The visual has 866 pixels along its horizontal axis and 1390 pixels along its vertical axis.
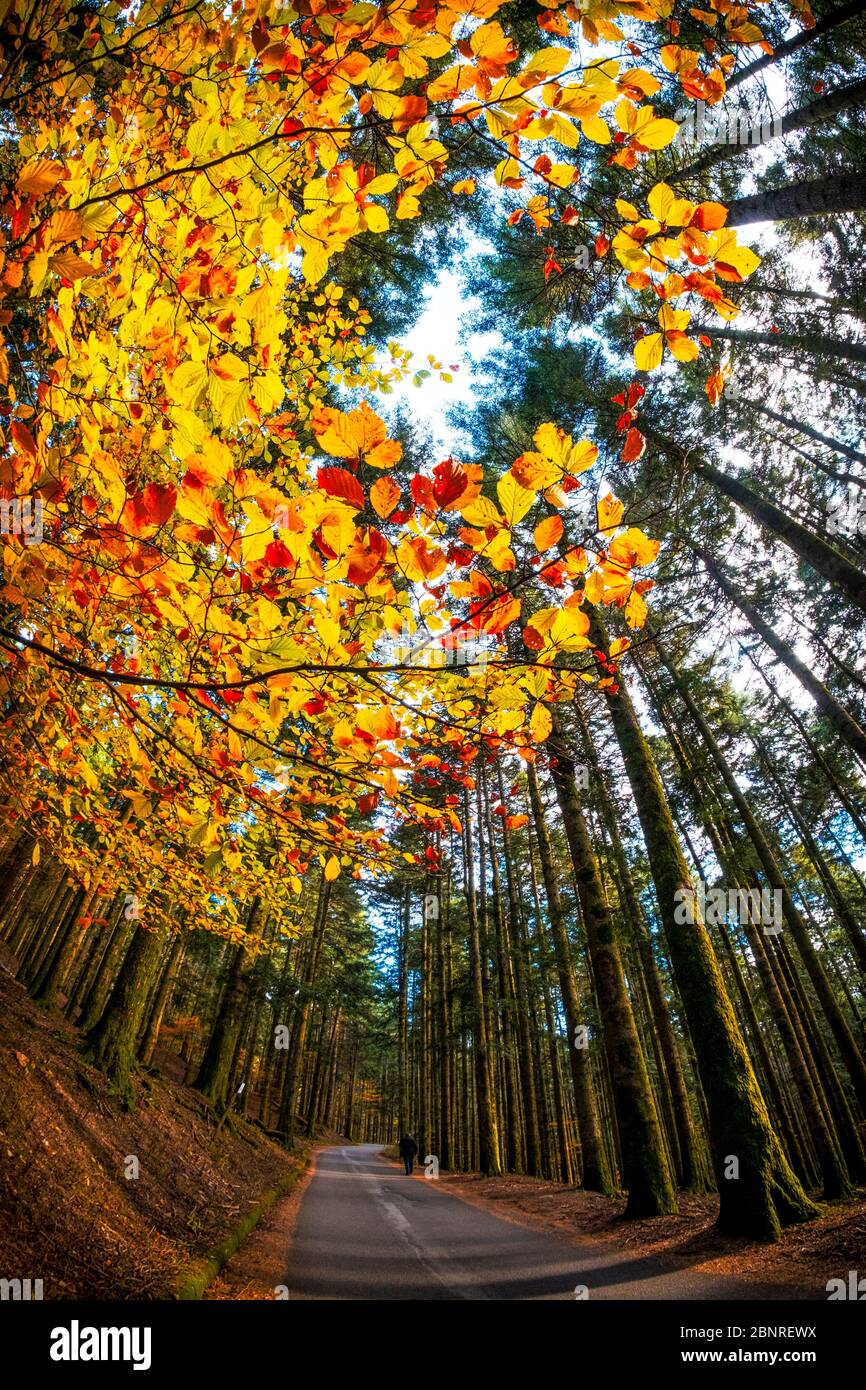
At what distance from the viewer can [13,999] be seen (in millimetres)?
6793

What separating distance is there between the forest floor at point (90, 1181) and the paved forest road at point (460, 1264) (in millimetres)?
911

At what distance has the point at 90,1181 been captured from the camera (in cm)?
402

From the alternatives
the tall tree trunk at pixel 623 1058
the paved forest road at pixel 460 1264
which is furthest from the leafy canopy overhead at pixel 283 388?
the paved forest road at pixel 460 1264

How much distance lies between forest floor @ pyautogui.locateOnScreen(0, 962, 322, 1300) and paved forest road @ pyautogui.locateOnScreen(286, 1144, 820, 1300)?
0.91m

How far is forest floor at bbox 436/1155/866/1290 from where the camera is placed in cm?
378

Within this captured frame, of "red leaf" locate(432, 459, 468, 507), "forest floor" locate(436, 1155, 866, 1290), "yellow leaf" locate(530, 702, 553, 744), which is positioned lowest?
"forest floor" locate(436, 1155, 866, 1290)

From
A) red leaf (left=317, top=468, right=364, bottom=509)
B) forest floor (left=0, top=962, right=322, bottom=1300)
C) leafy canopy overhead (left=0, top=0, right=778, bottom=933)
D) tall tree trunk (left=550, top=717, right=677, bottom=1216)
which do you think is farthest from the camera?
tall tree trunk (left=550, top=717, right=677, bottom=1216)

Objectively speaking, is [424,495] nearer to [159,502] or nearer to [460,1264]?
[159,502]

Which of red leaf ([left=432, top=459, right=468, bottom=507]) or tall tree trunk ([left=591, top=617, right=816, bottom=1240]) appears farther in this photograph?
tall tree trunk ([left=591, top=617, right=816, bottom=1240])

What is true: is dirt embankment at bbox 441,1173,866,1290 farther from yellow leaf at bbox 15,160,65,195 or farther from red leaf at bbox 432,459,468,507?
yellow leaf at bbox 15,160,65,195

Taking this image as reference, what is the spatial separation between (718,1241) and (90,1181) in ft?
15.8

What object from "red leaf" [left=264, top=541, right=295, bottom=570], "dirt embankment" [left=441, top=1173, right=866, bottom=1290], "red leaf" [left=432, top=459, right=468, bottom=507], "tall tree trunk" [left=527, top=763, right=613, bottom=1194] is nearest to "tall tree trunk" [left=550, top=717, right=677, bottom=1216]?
"dirt embankment" [left=441, top=1173, right=866, bottom=1290]

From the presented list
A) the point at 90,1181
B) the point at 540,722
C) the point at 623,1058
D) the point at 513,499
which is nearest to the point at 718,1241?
the point at 623,1058
